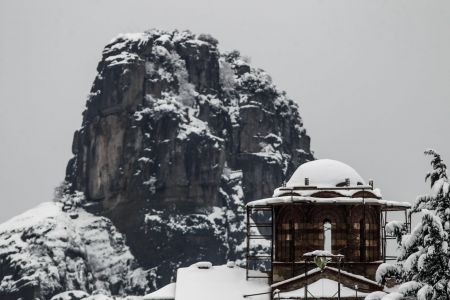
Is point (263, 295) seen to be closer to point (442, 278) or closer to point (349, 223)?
point (349, 223)

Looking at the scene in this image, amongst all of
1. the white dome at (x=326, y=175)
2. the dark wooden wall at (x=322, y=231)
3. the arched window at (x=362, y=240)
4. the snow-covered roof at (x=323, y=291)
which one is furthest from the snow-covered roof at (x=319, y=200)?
the snow-covered roof at (x=323, y=291)

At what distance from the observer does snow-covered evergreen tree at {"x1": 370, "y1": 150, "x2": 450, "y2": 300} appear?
32.1 meters

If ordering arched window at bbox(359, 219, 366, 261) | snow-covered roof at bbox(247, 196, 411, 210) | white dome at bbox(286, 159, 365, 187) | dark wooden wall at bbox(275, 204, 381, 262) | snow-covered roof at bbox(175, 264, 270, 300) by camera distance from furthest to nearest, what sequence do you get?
arched window at bbox(359, 219, 366, 261) < white dome at bbox(286, 159, 365, 187) < dark wooden wall at bbox(275, 204, 381, 262) < snow-covered roof at bbox(247, 196, 411, 210) < snow-covered roof at bbox(175, 264, 270, 300)

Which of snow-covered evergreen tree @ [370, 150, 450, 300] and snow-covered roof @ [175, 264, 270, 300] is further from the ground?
snow-covered evergreen tree @ [370, 150, 450, 300]

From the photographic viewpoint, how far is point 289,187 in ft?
182

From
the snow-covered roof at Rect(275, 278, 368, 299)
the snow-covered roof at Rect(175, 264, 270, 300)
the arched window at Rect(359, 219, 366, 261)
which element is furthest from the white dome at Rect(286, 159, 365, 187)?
the snow-covered roof at Rect(275, 278, 368, 299)

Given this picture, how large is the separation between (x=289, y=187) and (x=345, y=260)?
4.71m

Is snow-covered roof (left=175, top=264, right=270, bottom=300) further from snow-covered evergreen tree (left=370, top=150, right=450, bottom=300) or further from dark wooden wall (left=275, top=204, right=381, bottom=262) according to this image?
snow-covered evergreen tree (left=370, top=150, right=450, bottom=300)

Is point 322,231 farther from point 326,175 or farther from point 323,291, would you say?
point 323,291

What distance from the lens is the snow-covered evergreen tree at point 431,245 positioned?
32094 mm

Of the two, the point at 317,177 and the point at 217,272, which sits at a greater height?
the point at 317,177

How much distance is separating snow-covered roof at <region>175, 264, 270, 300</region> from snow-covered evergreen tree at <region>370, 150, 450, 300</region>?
20.2m

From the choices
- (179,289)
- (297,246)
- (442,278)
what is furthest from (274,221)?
(442,278)

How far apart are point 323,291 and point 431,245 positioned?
61.2 feet
